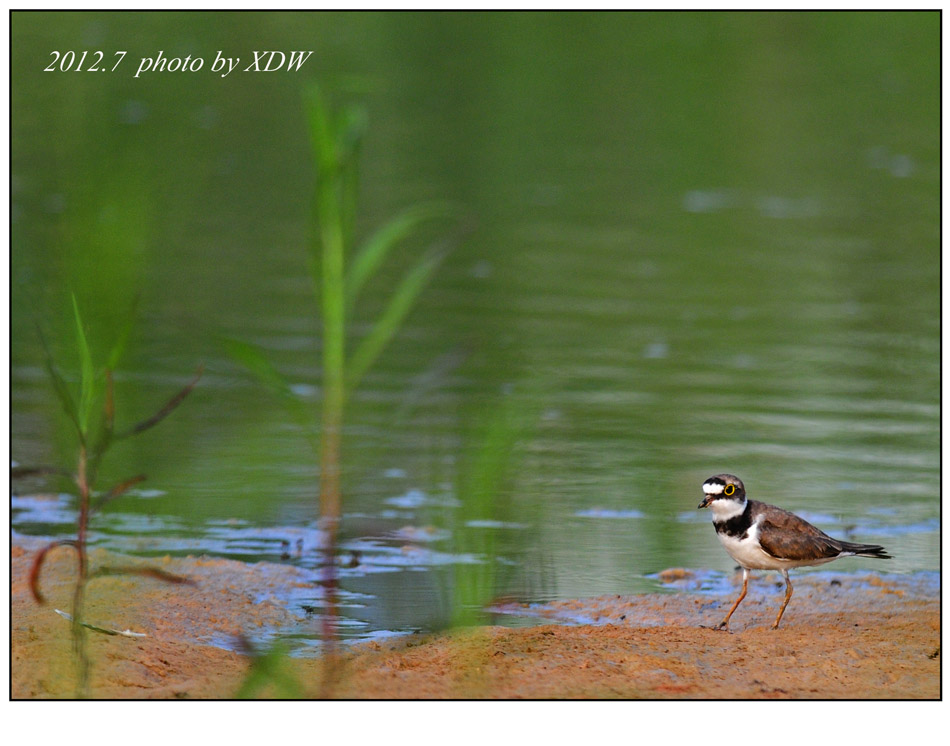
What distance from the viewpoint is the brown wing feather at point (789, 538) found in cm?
428

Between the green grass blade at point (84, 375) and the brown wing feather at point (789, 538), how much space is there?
2.27 m

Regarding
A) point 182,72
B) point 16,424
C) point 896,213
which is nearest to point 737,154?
point 896,213

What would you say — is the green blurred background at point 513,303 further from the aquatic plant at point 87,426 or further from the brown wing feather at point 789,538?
the brown wing feather at point 789,538

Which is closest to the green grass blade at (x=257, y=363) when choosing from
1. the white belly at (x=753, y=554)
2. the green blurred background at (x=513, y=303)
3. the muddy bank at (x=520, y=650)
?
the green blurred background at (x=513, y=303)

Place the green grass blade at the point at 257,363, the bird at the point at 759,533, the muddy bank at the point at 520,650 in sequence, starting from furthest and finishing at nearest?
the bird at the point at 759,533, the muddy bank at the point at 520,650, the green grass blade at the point at 257,363

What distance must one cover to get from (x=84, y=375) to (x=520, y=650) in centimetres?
165

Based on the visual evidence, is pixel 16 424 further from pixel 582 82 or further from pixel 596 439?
pixel 582 82

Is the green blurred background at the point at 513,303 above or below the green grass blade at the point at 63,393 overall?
above

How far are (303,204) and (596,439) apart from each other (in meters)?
5.99

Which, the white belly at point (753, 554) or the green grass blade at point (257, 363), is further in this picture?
the white belly at point (753, 554)

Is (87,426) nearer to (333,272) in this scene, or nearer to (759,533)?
(333,272)

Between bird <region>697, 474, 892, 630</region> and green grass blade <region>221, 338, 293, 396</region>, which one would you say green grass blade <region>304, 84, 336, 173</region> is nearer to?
green grass blade <region>221, 338, 293, 396</region>

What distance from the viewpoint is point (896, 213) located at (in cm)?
1166

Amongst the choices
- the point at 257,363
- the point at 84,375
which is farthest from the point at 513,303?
the point at 257,363
